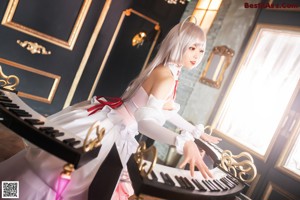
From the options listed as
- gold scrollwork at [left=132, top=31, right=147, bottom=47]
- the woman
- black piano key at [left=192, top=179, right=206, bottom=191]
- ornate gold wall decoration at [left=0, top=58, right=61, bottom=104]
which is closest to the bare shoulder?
the woman

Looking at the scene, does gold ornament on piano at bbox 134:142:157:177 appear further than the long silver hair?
No

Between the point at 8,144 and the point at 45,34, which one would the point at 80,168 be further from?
the point at 45,34

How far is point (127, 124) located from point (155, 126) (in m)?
0.36

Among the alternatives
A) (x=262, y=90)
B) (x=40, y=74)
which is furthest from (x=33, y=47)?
(x=262, y=90)

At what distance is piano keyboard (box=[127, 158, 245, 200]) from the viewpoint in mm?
1276

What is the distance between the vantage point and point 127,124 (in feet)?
6.23

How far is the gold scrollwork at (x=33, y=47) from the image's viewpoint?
387 centimetres

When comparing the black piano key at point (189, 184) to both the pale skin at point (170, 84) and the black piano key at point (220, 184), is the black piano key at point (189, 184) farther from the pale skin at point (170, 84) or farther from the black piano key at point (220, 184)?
the black piano key at point (220, 184)

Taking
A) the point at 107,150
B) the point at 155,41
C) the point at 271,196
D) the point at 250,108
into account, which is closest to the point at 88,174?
the point at 107,150

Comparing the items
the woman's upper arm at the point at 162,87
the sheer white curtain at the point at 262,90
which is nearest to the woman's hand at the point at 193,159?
the woman's upper arm at the point at 162,87

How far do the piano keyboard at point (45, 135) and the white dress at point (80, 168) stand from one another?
0.25 metres

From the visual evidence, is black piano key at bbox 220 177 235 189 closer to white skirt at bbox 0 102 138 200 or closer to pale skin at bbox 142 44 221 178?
pale skin at bbox 142 44 221 178

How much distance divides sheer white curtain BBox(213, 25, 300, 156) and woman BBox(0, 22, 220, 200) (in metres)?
1.91

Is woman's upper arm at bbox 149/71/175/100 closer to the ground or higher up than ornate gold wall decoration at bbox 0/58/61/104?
higher up
